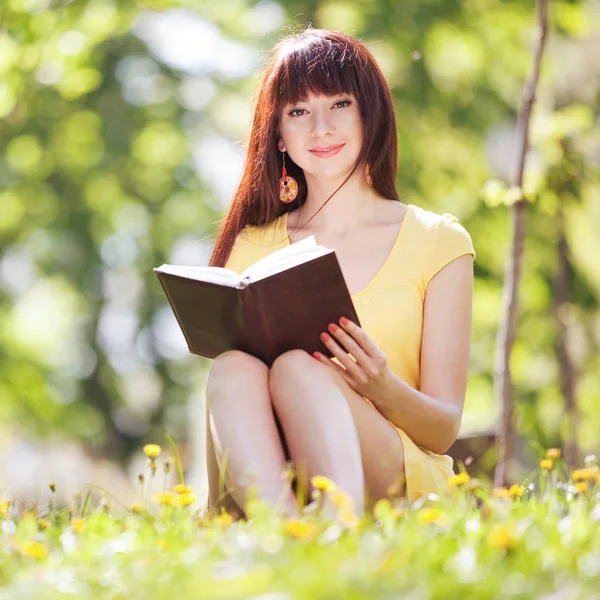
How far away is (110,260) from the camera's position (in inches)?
456

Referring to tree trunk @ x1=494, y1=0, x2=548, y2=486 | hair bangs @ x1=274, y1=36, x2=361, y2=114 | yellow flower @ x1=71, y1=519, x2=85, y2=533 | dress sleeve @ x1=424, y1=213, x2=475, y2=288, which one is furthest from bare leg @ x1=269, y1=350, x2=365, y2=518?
tree trunk @ x1=494, y1=0, x2=548, y2=486

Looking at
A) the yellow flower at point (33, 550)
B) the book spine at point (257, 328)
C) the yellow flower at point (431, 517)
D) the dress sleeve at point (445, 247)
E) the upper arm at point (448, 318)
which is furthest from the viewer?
the dress sleeve at point (445, 247)

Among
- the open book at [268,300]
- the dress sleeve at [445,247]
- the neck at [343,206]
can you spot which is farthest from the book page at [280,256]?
the neck at [343,206]

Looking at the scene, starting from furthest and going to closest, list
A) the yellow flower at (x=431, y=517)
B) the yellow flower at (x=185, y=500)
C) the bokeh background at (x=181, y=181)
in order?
the bokeh background at (x=181, y=181), the yellow flower at (x=185, y=500), the yellow flower at (x=431, y=517)

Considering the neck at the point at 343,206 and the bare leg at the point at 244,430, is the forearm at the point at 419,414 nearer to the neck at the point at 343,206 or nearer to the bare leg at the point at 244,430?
the bare leg at the point at 244,430

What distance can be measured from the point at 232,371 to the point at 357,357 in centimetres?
30

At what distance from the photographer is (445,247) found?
110 inches

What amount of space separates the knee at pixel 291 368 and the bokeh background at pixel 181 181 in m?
2.73

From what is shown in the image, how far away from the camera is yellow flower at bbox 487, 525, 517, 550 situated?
145 centimetres

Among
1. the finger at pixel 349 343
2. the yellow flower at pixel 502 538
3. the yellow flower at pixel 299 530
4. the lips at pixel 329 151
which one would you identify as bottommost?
the yellow flower at pixel 502 538

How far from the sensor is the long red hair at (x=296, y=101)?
112 inches

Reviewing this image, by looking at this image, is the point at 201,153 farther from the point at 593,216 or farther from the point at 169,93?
the point at 593,216

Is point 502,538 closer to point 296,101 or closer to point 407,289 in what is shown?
point 407,289

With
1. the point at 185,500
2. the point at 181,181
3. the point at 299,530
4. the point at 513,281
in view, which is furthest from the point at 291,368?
the point at 181,181
